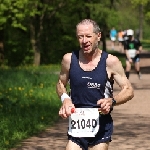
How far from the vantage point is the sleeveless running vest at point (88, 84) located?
5.49 meters

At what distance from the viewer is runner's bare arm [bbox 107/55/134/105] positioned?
5535 mm

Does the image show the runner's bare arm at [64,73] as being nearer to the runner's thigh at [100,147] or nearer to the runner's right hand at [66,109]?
the runner's right hand at [66,109]

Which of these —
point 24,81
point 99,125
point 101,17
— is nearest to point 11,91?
point 24,81

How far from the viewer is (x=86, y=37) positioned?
5.35 meters

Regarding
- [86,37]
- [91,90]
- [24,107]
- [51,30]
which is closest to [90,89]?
[91,90]

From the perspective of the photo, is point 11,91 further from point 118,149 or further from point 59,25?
point 59,25

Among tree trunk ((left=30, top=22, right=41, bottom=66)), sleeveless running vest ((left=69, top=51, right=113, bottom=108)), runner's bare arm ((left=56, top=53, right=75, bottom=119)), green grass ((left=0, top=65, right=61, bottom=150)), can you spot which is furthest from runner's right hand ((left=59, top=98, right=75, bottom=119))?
tree trunk ((left=30, top=22, right=41, bottom=66))

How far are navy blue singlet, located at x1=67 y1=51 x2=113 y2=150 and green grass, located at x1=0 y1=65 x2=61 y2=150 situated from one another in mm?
3491

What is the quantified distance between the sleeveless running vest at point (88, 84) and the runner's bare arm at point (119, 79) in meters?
0.07

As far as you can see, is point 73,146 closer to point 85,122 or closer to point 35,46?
point 85,122

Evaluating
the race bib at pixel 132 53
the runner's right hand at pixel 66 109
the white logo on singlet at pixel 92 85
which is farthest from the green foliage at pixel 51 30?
the runner's right hand at pixel 66 109

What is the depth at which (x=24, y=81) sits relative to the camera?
721 inches

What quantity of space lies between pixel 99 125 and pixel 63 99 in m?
0.41

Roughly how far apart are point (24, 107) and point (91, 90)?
7749mm
